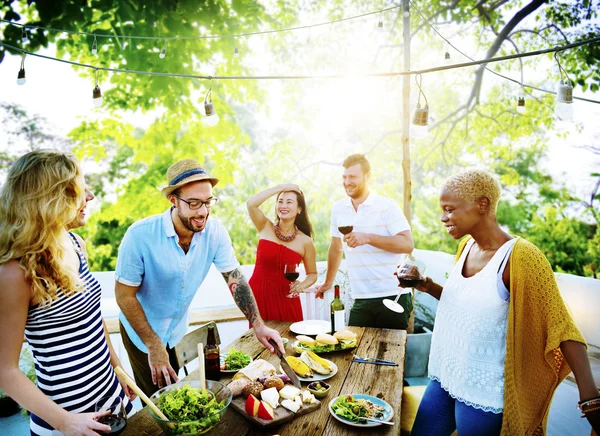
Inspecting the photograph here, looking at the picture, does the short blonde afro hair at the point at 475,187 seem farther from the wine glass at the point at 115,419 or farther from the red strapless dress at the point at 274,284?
the red strapless dress at the point at 274,284

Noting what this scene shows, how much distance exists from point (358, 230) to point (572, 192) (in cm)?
754

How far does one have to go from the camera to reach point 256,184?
12.4 meters

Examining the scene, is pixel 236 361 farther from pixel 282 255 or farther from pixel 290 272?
pixel 282 255

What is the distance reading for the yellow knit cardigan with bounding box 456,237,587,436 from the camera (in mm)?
1566

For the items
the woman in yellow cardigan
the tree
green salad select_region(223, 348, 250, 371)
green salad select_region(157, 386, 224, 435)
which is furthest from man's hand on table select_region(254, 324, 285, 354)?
the tree

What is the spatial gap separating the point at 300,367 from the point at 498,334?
0.91 metres

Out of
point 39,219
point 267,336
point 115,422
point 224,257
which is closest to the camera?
point 115,422

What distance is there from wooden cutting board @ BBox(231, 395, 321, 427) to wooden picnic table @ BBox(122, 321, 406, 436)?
20 millimetres

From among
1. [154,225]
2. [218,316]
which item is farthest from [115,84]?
[154,225]

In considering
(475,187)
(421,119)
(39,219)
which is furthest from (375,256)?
(39,219)

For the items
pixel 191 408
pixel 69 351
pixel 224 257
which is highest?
pixel 224 257

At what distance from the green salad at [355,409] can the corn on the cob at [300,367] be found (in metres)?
0.28

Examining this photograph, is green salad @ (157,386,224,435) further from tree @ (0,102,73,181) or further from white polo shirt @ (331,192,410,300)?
tree @ (0,102,73,181)

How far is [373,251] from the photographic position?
3.36 meters
